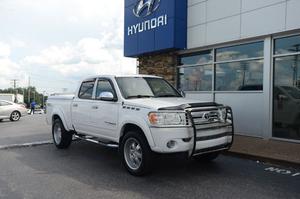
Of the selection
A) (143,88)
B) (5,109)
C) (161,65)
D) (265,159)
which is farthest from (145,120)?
(5,109)

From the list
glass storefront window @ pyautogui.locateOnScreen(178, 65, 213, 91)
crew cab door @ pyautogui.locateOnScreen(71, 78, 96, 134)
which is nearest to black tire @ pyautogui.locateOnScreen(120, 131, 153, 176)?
crew cab door @ pyautogui.locateOnScreen(71, 78, 96, 134)

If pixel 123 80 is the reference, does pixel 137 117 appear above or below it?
below

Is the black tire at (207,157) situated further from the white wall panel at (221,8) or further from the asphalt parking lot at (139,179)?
the white wall panel at (221,8)

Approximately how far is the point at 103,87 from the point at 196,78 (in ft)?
20.3

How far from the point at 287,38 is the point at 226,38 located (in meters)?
2.16

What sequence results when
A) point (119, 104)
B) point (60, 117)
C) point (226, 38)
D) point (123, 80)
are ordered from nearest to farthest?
1. point (119, 104)
2. point (123, 80)
3. point (60, 117)
4. point (226, 38)

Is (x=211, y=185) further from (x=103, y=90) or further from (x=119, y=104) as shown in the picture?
(x=103, y=90)

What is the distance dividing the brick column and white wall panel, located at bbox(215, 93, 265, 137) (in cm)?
323

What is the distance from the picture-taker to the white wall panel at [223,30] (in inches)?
443

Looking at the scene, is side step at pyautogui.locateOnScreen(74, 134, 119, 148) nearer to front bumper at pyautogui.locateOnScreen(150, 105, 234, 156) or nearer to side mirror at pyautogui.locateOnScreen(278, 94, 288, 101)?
front bumper at pyautogui.locateOnScreen(150, 105, 234, 156)

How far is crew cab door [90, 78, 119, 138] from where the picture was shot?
7137mm

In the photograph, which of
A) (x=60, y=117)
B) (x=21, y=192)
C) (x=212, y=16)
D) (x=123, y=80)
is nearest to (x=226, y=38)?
(x=212, y=16)

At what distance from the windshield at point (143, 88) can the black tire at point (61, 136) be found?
2777 mm

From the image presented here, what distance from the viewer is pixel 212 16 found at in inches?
478
